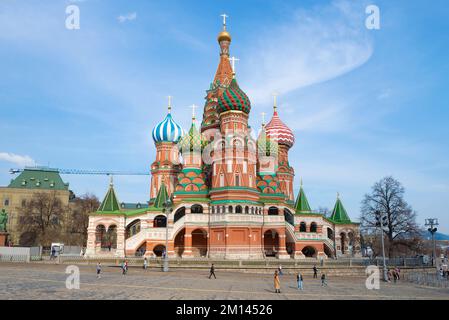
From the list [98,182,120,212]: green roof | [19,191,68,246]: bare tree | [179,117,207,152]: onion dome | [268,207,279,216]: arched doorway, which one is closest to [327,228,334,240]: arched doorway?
[268,207,279,216]: arched doorway

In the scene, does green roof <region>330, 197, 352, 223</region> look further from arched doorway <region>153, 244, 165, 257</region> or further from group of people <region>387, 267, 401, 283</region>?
arched doorway <region>153, 244, 165, 257</region>

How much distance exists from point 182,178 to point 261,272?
1893cm

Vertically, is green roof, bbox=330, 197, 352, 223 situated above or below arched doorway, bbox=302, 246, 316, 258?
above

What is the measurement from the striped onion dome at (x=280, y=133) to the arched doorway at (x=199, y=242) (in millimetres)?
20263

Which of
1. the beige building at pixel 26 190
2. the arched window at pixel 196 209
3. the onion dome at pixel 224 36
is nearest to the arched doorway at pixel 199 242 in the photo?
the arched window at pixel 196 209

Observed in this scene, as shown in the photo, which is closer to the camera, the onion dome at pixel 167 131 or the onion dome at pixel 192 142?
the onion dome at pixel 192 142

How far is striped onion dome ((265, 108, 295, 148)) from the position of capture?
5638cm

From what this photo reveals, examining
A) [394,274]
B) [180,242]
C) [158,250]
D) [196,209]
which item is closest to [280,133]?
[196,209]

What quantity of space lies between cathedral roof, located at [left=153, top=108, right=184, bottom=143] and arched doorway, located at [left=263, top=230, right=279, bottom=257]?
66.4 ft

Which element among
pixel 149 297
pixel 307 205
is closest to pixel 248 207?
pixel 307 205

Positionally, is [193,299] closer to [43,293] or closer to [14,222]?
[43,293]

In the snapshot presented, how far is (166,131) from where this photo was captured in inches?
2152

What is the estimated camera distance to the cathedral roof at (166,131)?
180 feet

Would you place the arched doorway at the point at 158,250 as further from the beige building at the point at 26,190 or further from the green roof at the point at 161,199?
the beige building at the point at 26,190
